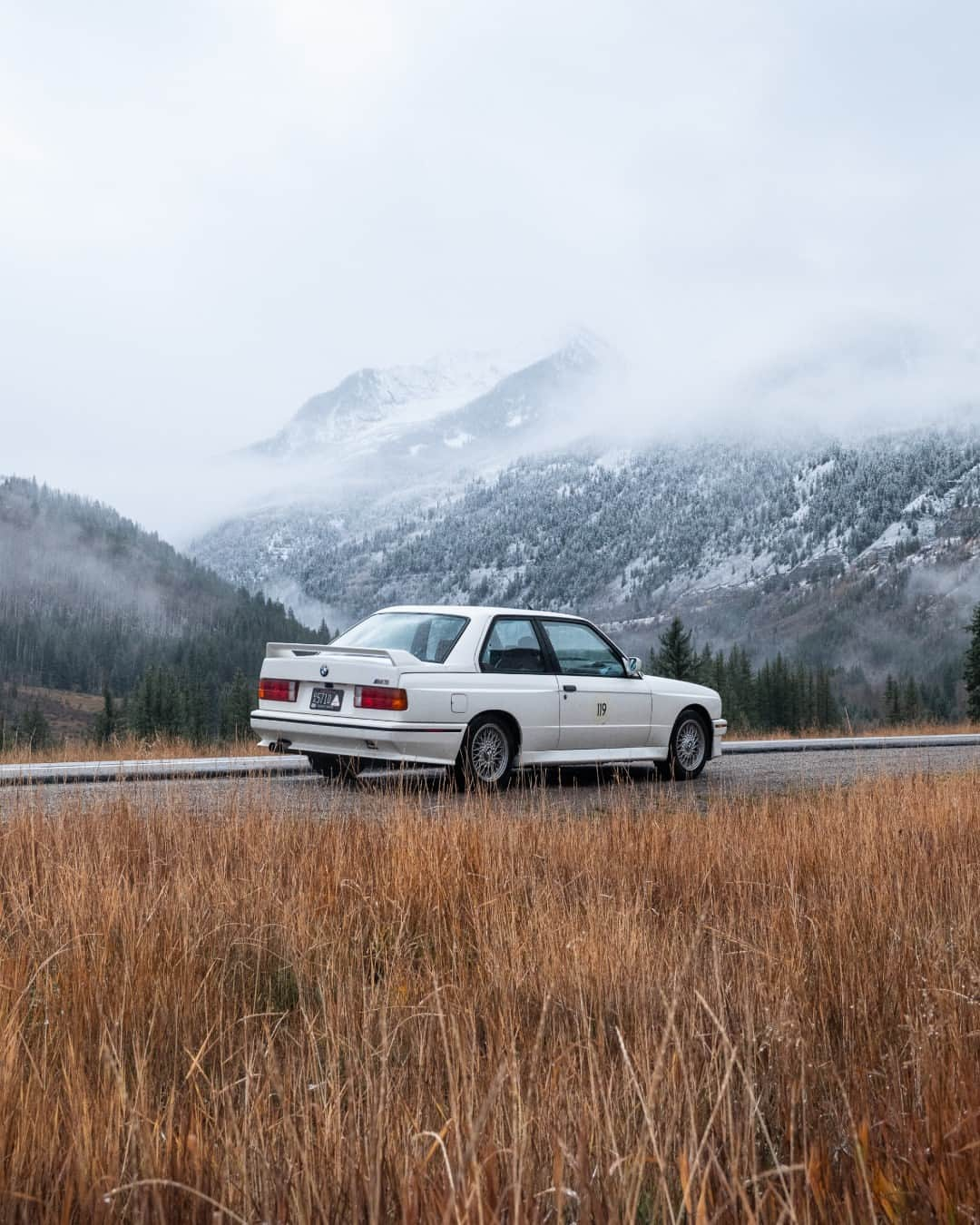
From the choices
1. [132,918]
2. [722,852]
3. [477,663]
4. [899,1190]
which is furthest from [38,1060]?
[477,663]

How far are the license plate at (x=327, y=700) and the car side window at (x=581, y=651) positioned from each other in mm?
2072

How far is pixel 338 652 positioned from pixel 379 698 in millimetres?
699

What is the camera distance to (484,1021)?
3195 millimetres

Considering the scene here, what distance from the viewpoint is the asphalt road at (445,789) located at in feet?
23.7

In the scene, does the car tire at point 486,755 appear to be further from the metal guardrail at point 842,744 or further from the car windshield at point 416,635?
the metal guardrail at point 842,744

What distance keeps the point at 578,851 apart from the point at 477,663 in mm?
4583

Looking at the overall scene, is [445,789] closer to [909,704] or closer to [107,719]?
[107,719]

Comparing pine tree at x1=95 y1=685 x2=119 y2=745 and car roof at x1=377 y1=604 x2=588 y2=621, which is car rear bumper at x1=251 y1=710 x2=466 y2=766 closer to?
car roof at x1=377 y1=604 x2=588 y2=621

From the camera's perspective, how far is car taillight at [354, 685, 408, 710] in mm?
9531

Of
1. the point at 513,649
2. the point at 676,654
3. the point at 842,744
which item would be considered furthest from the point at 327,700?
the point at 676,654

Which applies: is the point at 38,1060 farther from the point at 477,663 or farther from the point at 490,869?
the point at 477,663

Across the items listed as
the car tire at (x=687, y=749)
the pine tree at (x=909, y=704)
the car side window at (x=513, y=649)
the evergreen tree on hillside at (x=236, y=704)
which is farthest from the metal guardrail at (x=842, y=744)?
the pine tree at (x=909, y=704)

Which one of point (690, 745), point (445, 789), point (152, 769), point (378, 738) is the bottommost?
point (445, 789)

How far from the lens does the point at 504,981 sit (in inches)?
129
